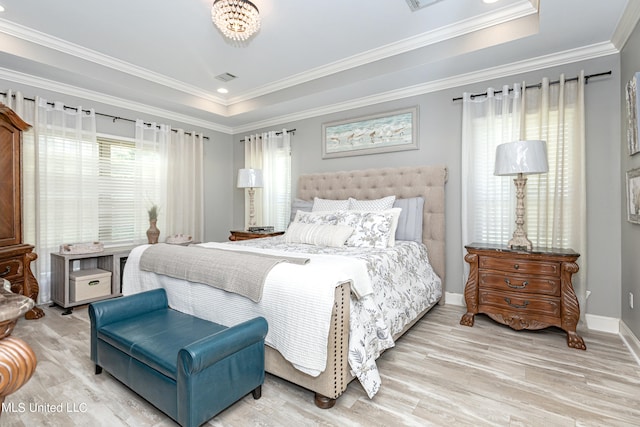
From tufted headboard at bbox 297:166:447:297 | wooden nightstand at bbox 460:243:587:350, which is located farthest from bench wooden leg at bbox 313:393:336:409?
tufted headboard at bbox 297:166:447:297

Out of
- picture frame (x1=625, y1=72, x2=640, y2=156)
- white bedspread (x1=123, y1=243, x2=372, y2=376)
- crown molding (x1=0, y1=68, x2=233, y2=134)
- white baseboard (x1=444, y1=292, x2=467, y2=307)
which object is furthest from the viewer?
white baseboard (x1=444, y1=292, x2=467, y2=307)

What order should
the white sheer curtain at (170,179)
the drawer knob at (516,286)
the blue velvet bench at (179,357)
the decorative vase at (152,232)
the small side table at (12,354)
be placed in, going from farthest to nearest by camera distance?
the white sheer curtain at (170,179) → the decorative vase at (152,232) → the drawer knob at (516,286) → the blue velvet bench at (179,357) → the small side table at (12,354)

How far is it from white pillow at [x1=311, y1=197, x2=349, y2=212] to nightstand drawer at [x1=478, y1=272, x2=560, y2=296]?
1566 millimetres

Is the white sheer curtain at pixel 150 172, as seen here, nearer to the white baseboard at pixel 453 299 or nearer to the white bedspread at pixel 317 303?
the white bedspread at pixel 317 303

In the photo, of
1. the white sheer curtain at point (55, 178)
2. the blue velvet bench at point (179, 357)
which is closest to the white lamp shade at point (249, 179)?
the white sheer curtain at point (55, 178)

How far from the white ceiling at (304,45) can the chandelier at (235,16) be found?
0.28 metres

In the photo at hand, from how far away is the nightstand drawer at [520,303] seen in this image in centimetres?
257

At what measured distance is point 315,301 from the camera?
64.9 inches

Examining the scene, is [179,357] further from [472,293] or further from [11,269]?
[11,269]

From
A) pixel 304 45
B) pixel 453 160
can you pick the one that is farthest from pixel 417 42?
pixel 453 160

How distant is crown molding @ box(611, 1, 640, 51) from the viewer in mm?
2201

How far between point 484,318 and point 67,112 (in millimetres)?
4956

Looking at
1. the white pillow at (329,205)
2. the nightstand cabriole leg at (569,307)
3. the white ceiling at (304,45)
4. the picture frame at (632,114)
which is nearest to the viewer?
the picture frame at (632,114)

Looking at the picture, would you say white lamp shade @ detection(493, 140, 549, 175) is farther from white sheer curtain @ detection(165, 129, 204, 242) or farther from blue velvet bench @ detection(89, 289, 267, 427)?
white sheer curtain @ detection(165, 129, 204, 242)
